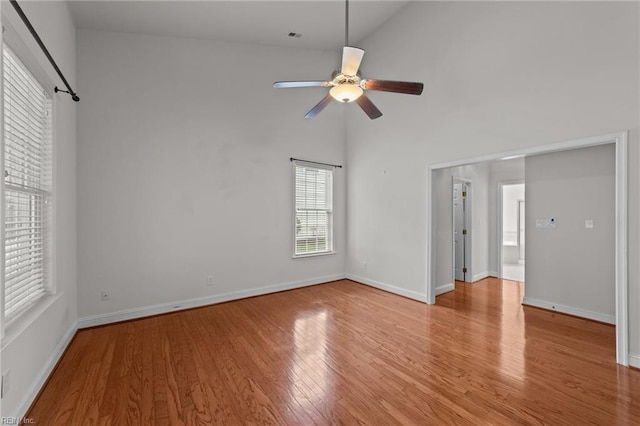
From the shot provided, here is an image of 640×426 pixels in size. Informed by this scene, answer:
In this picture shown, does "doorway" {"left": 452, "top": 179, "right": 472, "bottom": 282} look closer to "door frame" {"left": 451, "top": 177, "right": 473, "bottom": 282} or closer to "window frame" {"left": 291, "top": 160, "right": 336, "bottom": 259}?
"door frame" {"left": 451, "top": 177, "right": 473, "bottom": 282}

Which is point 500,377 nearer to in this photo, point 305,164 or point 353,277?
point 353,277

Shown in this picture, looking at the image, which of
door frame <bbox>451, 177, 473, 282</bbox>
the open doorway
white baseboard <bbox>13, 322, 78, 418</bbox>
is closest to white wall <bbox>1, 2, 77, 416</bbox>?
white baseboard <bbox>13, 322, 78, 418</bbox>

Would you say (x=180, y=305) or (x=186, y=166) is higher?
(x=186, y=166)

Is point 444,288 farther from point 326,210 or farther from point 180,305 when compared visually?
point 180,305

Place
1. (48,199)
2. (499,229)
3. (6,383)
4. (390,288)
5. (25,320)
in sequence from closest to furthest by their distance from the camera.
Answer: (6,383)
(25,320)
(48,199)
(390,288)
(499,229)

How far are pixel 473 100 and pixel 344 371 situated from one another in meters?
3.60

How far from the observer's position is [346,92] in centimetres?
267

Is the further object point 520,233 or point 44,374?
point 520,233

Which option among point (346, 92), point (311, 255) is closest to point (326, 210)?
point (311, 255)

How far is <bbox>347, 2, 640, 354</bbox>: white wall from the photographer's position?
8.89 ft

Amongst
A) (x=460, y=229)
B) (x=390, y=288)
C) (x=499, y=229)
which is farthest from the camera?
(x=499, y=229)

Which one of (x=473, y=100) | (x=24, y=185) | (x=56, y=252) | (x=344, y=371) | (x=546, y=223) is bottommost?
(x=344, y=371)

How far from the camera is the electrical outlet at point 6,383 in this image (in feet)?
5.62

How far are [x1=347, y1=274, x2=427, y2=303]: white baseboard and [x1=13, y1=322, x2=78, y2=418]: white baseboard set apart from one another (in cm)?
422
